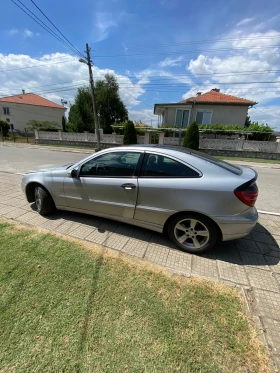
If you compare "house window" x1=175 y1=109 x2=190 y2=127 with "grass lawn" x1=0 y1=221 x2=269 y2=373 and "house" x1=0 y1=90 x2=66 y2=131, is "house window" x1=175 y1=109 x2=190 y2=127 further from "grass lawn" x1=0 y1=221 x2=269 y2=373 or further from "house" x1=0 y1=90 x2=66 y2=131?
"house" x1=0 y1=90 x2=66 y2=131

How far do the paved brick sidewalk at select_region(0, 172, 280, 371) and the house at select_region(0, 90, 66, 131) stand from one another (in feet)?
141

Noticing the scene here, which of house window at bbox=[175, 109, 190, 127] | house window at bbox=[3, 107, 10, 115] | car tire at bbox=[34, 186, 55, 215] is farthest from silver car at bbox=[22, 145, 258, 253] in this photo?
house window at bbox=[3, 107, 10, 115]

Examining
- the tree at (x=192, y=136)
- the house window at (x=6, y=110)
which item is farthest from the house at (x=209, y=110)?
the house window at (x=6, y=110)

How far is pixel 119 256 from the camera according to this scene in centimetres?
247

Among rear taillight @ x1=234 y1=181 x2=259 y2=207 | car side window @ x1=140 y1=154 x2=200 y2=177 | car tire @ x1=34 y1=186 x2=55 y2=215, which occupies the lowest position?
car tire @ x1=34 y1=186 x2=55 y2=215

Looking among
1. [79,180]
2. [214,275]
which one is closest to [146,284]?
[214,275]

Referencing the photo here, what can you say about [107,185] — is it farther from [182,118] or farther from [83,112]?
[83,112]

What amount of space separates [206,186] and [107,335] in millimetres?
1877

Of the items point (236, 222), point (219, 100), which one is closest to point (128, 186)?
point (236, 222)

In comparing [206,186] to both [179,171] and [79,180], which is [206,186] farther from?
[79,180]

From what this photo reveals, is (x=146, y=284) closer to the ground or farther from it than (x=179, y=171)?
closer to the ground

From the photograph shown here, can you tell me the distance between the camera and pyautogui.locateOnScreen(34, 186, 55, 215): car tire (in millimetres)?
3392

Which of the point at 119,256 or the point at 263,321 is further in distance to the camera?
the point at 119,256

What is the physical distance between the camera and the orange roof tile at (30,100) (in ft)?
128
